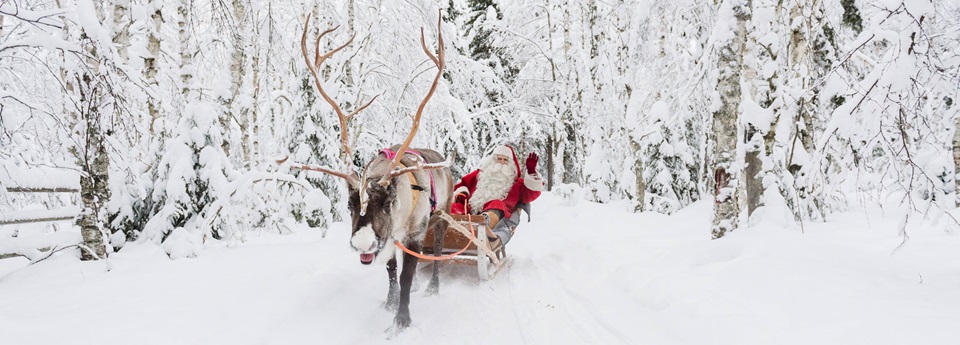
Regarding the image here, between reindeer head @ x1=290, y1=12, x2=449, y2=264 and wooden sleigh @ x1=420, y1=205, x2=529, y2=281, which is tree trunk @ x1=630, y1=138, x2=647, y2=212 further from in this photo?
reindeer head @ x1=290, y1=12, x2=449, y2=264

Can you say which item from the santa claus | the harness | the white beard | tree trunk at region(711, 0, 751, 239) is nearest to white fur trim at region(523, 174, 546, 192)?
the santa claus

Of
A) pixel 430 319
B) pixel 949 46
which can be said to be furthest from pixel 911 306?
pixel 430 319

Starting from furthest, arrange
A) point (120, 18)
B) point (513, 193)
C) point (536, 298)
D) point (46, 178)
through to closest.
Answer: point (513, 193), point (46, 178), point (120, 18), point (536, 298)

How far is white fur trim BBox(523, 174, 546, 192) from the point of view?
601cm

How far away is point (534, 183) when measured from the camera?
238 inches

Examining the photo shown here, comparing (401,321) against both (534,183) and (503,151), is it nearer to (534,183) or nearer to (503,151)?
(534,183)

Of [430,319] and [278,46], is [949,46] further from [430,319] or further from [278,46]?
[278,46]

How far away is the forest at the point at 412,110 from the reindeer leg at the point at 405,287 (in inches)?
39.9

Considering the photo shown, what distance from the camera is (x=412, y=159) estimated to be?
459 centimetres

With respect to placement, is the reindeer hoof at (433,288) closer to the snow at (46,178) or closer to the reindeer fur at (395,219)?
the reindeer fur at (395,219)

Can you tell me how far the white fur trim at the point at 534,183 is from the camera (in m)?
6.01

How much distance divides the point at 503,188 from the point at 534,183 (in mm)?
460

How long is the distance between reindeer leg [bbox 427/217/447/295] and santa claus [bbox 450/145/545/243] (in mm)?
679

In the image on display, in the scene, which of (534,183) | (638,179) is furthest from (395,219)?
(638,179)
